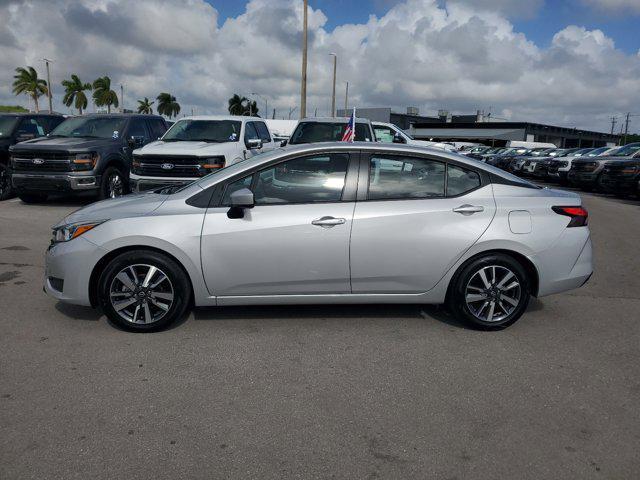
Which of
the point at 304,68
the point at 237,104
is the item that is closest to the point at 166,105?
the point at 237,104

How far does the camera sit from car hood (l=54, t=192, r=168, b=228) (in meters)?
4.53

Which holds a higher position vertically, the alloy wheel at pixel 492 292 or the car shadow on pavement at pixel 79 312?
the alloy wheel at pixel 492 292

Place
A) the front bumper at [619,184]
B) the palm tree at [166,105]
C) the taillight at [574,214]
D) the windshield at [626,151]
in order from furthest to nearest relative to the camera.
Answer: the palm tree at [166,105]
the windshield at [626,151]
the front bumper at [619,184]
the taillight at [574,214]

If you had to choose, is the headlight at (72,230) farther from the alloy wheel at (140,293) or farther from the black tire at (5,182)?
the black tire at (5,182)

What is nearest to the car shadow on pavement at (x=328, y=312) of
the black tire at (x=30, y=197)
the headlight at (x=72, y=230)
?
the headlight at (x=72, y=230)

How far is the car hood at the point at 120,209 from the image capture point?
14.9ft

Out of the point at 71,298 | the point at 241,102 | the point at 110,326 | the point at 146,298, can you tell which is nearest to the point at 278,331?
the point at 146,298

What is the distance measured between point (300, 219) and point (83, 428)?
219cm

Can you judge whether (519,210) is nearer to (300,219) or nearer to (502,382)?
(502,382)

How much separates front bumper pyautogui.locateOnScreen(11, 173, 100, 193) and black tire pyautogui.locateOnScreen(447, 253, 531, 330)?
885 cm

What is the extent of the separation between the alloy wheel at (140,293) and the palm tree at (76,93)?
83164 mm

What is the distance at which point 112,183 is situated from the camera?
39.3 ft

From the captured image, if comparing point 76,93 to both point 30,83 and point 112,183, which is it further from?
point 112,183

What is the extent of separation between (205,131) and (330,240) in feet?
26.3
